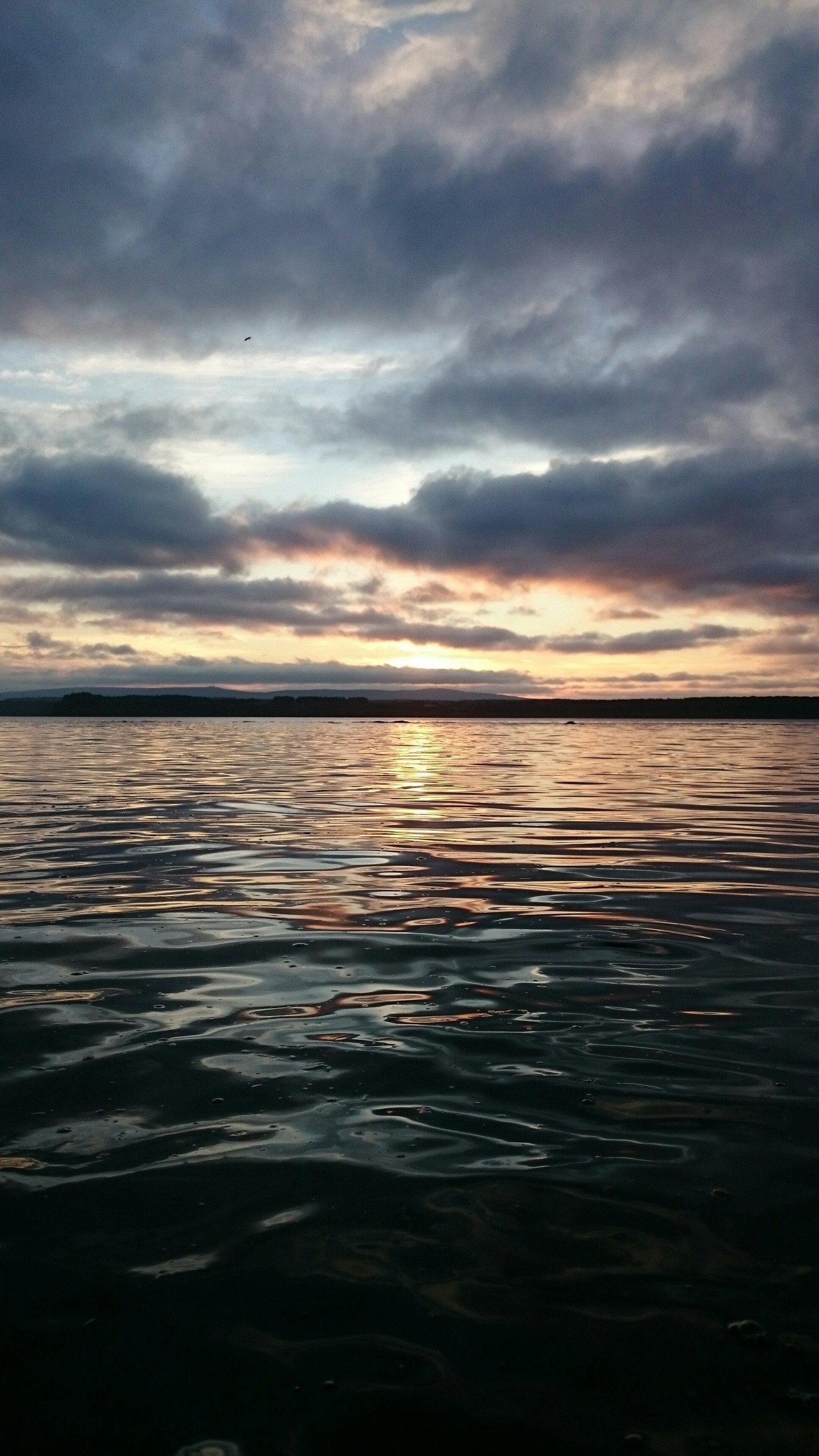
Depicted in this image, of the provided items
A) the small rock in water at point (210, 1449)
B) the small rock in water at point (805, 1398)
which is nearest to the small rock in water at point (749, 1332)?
the small rock in water at point (805, 1398)

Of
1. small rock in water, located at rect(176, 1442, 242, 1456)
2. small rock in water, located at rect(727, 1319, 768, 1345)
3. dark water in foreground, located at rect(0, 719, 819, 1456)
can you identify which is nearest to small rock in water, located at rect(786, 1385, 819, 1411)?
dark water in foreground, located at rect(0, 719, 819, 1456)

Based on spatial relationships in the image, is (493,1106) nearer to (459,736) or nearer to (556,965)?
(556,965)

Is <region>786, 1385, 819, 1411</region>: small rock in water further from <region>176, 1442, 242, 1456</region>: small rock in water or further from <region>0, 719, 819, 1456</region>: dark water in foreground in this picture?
<region>176, 1442, 242, 1456</region>: small rock in water

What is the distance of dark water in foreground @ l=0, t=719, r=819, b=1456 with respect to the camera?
317cm

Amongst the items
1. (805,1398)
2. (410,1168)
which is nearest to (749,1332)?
(805,1398)

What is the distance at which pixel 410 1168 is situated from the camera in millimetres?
4605

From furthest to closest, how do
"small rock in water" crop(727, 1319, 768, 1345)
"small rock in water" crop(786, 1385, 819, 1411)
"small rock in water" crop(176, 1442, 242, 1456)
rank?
"small rock in water" crop(727, 1319, 768, 1345), "small rock in water" crop(786, 1385, 819, 1411), "small rock in water" crop(176, 1442, 242, 1456)

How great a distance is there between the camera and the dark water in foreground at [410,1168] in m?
3.17

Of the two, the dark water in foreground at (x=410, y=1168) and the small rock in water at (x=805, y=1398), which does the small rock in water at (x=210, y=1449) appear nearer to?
the dark water in foreground at (x=410, y=1168)

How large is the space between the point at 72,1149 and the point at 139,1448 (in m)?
2.02

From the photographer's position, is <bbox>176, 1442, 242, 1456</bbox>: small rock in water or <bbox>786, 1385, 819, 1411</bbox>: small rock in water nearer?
<bbox>176, 1442, 242, 1456</bbox>: small rock in water

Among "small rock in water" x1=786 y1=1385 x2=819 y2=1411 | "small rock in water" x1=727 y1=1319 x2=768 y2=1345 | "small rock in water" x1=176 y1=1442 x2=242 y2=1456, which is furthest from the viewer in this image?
"small rock in water" x1=727 y1=1319 x2=768 y2=1345

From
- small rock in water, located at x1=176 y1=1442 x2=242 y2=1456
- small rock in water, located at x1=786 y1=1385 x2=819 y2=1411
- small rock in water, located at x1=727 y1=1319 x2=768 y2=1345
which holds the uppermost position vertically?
small rock in water, located at x1=727 y1=1319 x2=768 y2=1345

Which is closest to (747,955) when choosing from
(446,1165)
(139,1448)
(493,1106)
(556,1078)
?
(556,1078)
